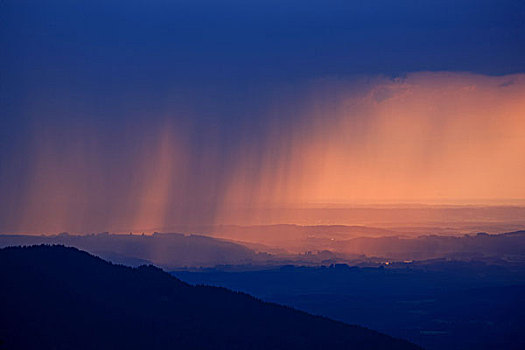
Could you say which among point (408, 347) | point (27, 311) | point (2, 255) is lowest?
point (408, 347)

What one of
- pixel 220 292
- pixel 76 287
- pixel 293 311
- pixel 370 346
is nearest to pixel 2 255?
pixel 76 287

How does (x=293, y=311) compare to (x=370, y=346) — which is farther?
(x=293, y=311)

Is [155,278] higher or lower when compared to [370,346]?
higher

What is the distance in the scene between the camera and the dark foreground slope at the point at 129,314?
118188 mm

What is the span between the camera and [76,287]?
458 feet

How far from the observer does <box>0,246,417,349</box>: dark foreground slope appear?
118 m

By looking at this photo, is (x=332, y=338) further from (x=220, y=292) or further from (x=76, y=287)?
(x=76, y=287)

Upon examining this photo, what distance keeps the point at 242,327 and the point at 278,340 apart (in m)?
8.84

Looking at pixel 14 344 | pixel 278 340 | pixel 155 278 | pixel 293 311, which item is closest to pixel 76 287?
pixel 155 278

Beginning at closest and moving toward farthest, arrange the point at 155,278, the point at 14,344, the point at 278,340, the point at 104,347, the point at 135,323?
the point at 14,344 < the point at 104,347 < the point at 135,323 < the point at 278,340 < the point at 155,278

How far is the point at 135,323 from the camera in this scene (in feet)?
435

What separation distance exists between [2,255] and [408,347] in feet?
320

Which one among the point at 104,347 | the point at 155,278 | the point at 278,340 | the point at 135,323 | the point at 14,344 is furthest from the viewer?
the point at 155,278

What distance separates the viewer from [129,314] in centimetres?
13600
